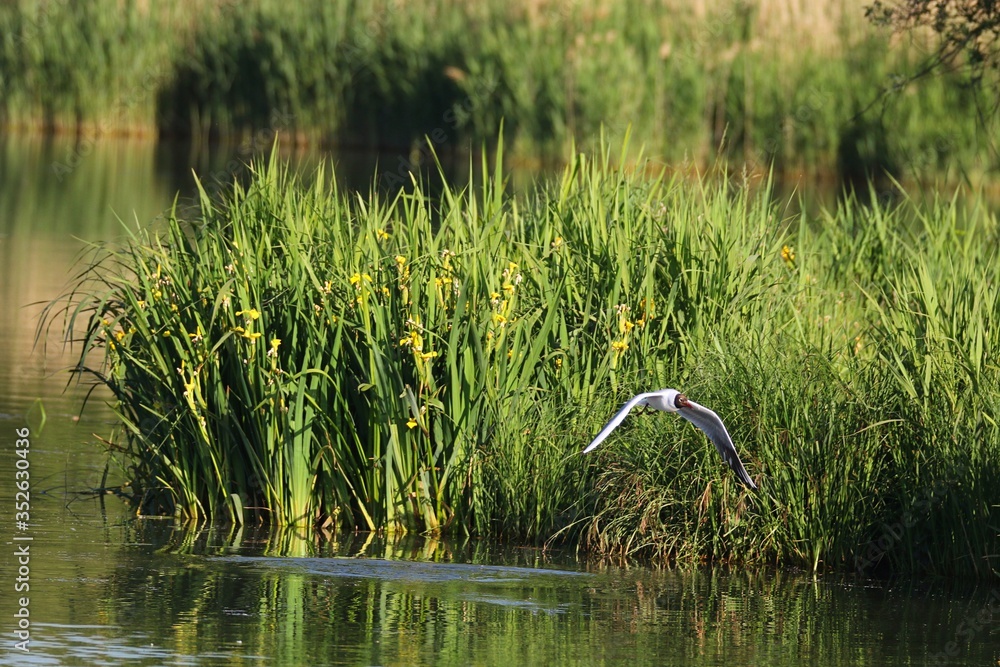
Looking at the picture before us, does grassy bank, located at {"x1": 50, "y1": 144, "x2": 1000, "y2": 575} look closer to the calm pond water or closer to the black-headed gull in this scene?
the calm pond water

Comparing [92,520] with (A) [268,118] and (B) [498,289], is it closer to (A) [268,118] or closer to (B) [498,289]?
(B) [498,289]

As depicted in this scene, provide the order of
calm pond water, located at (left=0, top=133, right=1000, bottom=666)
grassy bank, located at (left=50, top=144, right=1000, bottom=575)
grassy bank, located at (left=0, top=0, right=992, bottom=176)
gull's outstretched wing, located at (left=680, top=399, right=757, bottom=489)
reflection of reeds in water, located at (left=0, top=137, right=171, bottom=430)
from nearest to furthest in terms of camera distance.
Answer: calm pond water, located at (left=0, top=133, right=1000, bottom=666) < gull's outstretched wing, located at (left=680, top=399, right=757, bottom=489) < grassy bank, located at (left=50, top=144, right=1000, bottom=575) < reflection of reeds in water, located at (left=0, top=137, right=171, bottom=430) < grassy bank, located at (left=0, top=0, right=992, bottom=176)

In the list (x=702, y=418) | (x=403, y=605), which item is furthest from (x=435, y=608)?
(x=702, y=418)

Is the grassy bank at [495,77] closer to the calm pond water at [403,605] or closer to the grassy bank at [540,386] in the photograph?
the grassy bank at [540,386]

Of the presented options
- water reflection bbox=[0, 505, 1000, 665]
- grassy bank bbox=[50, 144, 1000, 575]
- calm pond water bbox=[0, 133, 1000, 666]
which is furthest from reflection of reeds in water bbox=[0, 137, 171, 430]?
water reflection bbox=[0, 505, 1000, 665]

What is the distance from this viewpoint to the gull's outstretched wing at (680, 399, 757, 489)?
6.94 metres

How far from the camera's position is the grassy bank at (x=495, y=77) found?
2520 cm

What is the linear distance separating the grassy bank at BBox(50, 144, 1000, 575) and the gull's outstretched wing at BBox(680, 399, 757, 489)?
16.6 inches

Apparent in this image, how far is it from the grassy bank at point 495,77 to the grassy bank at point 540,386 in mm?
14981

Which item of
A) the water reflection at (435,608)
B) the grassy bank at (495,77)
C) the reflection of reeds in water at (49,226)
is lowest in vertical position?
the water reflection at (435,608)

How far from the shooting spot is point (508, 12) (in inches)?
1121

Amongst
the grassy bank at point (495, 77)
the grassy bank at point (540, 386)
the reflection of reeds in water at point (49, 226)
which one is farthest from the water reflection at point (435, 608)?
the grassy bank at point (495, 77)

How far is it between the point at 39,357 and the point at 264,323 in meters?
4.67

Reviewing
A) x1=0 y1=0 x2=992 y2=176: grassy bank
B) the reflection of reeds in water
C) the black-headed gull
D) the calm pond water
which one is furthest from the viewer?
x1=0 y1=0 x2=992 y2=176: grassy bank
